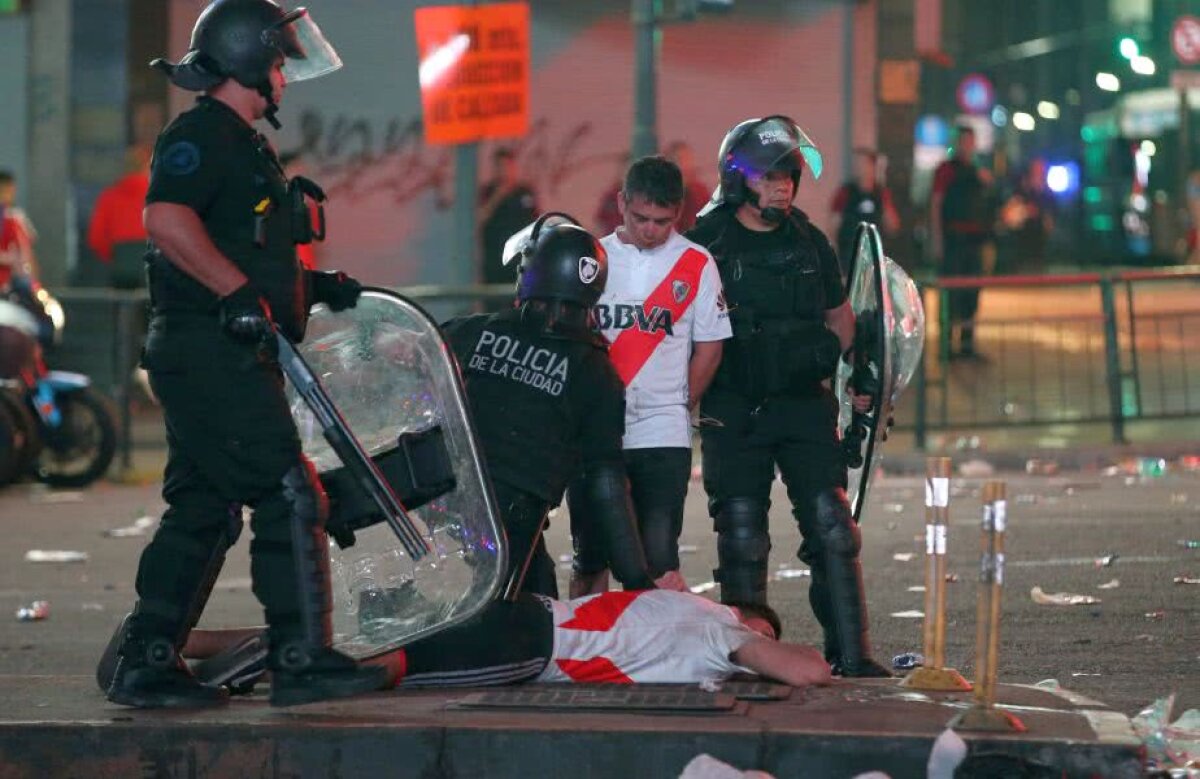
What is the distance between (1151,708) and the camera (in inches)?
250

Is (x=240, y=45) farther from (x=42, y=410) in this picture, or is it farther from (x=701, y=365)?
(x=42, y=410)

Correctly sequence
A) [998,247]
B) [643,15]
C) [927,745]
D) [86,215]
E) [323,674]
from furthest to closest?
[998,247] < [86,215] < [643,15] < [323,674] < [927,745]

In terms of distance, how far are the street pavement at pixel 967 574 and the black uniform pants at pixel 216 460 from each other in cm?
219

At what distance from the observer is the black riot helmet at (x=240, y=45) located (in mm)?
5957

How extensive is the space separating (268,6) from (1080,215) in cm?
4458

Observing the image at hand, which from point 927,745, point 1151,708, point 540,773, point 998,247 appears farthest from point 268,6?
point 998,247

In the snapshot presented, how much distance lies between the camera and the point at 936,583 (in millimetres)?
6039

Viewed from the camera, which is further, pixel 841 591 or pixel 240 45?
pixel 841 591

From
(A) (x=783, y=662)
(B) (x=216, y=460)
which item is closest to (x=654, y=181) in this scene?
(A) (x=783, y=662)

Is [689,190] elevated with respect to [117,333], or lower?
elevated

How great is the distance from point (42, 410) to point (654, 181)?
746 cm

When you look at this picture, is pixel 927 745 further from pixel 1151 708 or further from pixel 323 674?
pixel 323 674

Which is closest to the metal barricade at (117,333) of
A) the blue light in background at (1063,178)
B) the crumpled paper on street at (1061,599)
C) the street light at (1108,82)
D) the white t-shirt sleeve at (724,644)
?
the crumpled paper on street at (1061,599)

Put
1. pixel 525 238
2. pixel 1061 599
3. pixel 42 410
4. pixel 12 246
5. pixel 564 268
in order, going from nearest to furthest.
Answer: pixel 564 268, pixel 525 238, pixel 1061 599, pixel 42 410, pixel 12 246
